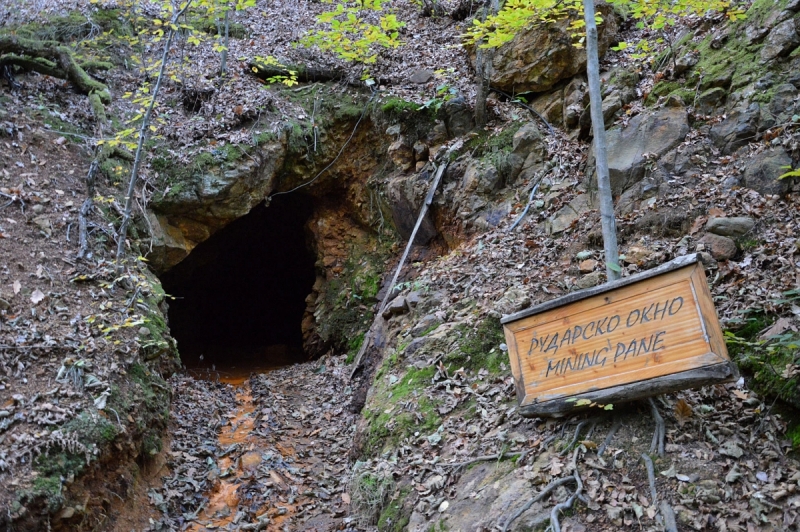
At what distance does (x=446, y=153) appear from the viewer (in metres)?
8.45

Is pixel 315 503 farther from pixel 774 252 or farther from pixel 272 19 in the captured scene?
pixel 272 19

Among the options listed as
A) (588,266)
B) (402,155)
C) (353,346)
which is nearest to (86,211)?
(353,346)

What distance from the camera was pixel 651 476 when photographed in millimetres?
3287

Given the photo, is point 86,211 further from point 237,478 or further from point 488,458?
point 488,458

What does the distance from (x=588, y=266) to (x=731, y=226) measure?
1.29 metres

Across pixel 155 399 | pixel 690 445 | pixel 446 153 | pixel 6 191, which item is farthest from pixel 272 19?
pixel 690 445

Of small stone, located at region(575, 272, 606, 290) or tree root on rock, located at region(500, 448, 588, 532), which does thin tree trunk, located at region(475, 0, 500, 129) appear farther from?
tree root on rock, located at region(500, 448, 588, 532)

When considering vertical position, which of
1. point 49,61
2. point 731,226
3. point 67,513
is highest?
point 49,61

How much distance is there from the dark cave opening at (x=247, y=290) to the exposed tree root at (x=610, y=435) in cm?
870

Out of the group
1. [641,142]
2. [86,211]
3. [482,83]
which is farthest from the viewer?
[482,83]

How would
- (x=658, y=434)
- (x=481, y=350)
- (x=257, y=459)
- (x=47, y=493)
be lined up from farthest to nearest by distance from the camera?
(x=257, y=459) < (x=481, y=350) < (x=47, y=493) < (x=658, y=434)

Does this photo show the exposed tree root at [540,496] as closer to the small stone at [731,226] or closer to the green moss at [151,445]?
the small stone at [731,226]

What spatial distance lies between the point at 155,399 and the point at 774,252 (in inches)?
243

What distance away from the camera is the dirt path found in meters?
5.05
